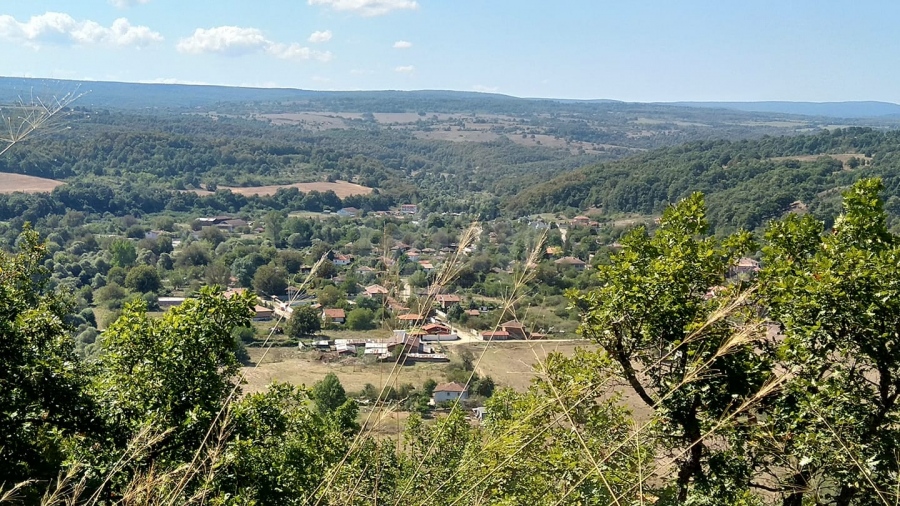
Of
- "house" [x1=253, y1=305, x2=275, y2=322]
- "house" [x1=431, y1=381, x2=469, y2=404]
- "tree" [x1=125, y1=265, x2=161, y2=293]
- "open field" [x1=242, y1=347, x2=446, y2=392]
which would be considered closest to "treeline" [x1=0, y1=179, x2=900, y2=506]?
"house" [x1=431, y1=381, x2=469, y2=404]

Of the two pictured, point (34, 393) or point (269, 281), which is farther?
point (269, 281)

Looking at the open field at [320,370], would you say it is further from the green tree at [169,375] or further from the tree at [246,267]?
the green tree at [169,375]

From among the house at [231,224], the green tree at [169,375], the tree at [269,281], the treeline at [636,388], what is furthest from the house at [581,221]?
the green tree at [169,375]

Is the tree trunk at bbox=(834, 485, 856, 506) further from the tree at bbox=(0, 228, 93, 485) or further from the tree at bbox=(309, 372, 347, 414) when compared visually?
the tree at bbox=(309, 372, 347, 414)

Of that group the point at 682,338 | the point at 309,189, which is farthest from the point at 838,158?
the point at 682,338

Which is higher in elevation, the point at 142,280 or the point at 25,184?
the point at 25,184

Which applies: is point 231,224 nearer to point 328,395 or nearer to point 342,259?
point 342,259

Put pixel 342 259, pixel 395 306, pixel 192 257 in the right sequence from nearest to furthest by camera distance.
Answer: pixel 395 306, pixel 192 257, pixel 342 259
